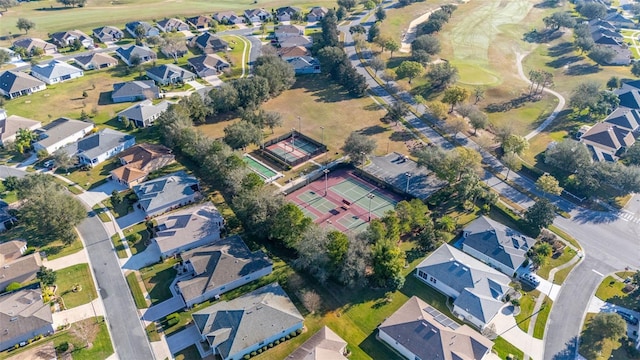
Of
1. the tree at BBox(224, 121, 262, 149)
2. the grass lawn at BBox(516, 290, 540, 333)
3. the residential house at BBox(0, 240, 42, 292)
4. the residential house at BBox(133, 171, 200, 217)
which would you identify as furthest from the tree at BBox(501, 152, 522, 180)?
the residential house at BBox(0, 240, 42, 292)

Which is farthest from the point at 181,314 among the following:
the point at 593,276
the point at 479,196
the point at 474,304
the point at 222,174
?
the point at 593,276

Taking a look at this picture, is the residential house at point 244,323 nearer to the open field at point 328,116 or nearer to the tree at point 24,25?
the open field at point 328,116

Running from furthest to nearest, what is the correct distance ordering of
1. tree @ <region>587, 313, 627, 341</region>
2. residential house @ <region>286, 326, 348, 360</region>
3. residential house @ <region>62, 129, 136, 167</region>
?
1. residential house @ <region>62, 129, 136, 167</region>
2. tree @ <region>587, 313, 627, 341</region>
3. residential house @ <region>286, 326, 348, 360</region>

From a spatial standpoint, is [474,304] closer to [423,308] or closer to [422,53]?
[423,308]

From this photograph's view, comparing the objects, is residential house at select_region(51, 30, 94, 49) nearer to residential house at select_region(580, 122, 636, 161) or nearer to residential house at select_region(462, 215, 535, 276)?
residential house at select_region(462, 215, 535, 276)

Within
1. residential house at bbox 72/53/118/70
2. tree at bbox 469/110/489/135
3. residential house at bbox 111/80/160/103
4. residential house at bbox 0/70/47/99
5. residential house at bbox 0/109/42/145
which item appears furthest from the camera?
residential house at bbox 72/53/118/70
